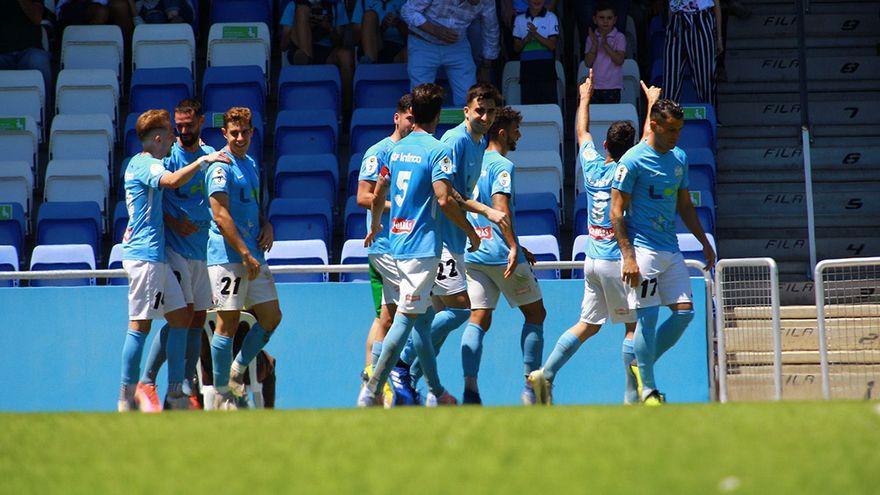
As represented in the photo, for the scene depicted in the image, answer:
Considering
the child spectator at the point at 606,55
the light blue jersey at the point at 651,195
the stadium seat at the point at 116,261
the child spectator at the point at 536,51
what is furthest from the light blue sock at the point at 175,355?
the child spectator at the point at 606,55

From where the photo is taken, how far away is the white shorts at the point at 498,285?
9.70 m

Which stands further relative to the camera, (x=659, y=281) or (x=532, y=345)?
(x=532, y=345)

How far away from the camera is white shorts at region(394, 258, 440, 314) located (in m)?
8.56

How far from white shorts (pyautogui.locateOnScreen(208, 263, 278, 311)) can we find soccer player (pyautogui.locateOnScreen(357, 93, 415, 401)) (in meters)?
0.81

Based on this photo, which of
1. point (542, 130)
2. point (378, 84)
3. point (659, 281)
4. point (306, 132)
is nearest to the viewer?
point (659, 281)

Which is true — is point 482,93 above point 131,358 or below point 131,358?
above

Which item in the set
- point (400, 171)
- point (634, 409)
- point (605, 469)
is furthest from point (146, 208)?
point (605, 469)

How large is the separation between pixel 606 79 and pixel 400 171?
6234mm

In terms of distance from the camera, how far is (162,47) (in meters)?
15.2

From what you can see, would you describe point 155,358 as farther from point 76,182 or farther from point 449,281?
point 76,182

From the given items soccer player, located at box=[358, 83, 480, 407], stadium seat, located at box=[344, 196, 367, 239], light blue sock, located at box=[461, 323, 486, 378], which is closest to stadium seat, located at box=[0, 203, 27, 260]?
stadium seat, located at box=[344, 196, 367, 239]

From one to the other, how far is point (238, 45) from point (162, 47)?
86 centimetres

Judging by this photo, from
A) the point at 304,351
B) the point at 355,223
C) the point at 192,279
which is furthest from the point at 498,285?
the point at 355,223

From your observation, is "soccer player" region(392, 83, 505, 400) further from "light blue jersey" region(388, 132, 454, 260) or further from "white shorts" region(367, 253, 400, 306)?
"white shorts" region(367, 253, 400, 306)
